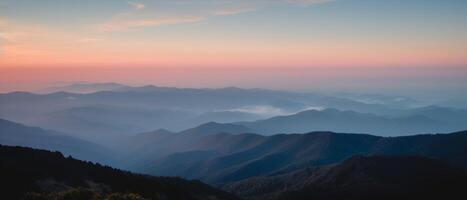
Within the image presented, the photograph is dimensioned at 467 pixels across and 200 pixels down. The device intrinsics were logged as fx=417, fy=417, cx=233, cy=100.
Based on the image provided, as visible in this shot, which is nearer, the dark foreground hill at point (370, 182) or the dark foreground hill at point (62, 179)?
the dark foreground hill at point (62, 179)

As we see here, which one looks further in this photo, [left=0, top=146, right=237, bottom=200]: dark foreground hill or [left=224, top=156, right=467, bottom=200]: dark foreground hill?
[left=224, top=156, right=467, bottom=200]: dark foreground hill

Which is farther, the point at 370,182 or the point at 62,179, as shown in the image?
the point at 370,182

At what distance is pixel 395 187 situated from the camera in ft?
333

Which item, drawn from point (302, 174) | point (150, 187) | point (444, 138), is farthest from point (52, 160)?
point (444, 138)

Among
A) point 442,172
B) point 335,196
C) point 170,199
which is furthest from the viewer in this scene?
point 442,172

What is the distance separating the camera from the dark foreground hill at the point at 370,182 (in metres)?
95.8

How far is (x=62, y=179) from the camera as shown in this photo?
69750 mm

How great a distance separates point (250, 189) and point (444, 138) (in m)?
109

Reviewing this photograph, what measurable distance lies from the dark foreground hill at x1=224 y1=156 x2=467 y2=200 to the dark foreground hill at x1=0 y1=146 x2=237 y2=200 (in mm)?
33414

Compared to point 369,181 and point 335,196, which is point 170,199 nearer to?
point 335,196

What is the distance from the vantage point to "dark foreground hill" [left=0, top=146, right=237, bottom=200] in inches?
2363

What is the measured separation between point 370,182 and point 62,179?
3038 inches

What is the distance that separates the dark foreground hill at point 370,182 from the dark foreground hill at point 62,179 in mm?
33414

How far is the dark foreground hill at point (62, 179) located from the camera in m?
60.0
